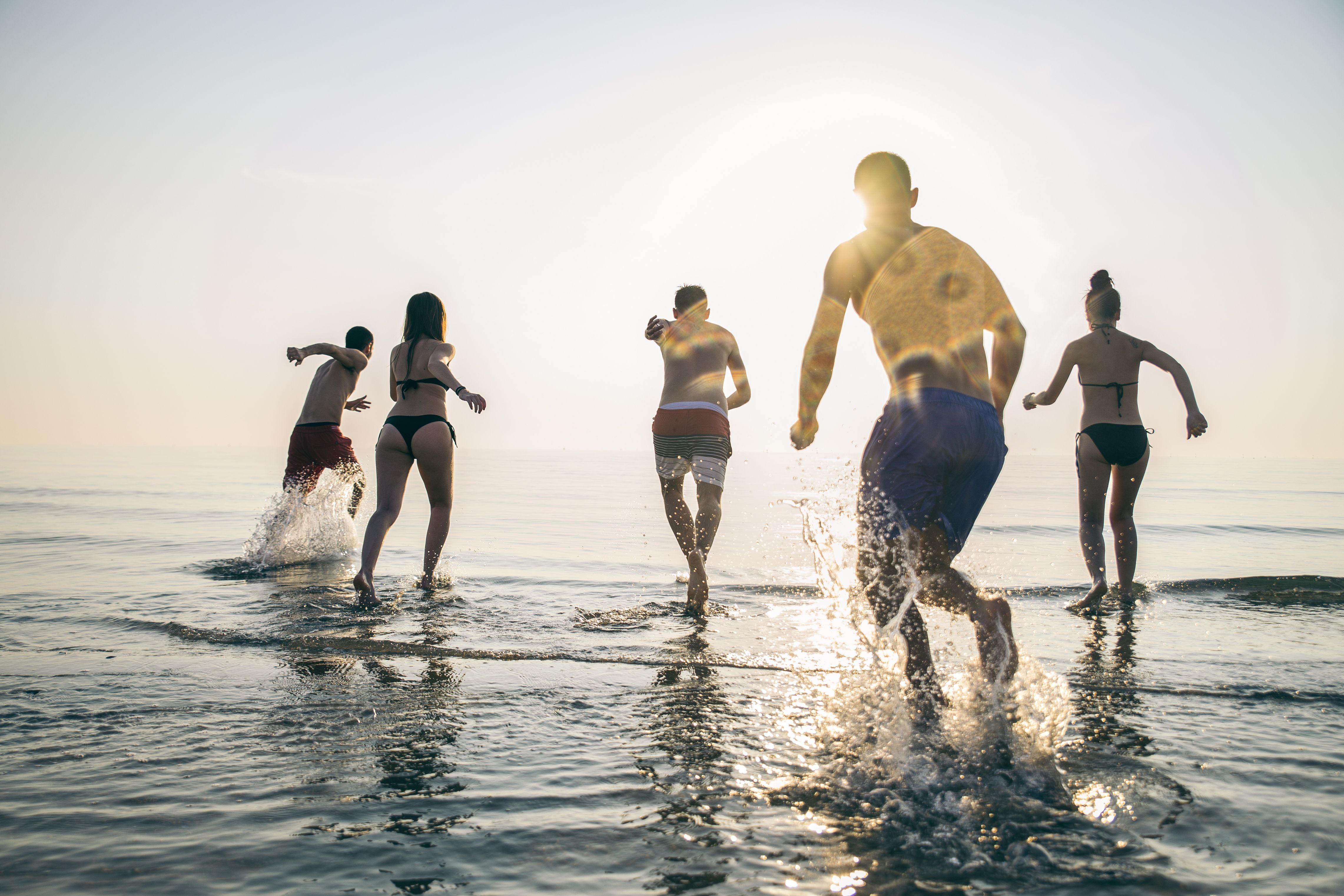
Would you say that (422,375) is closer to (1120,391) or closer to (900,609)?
(900,609)

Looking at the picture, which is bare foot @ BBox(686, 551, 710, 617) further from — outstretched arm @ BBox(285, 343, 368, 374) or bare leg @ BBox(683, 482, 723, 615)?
outstretched arm @ BBox(285, 343, 368, 374)

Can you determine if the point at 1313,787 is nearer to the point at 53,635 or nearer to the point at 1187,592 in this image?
the point at 1187,592

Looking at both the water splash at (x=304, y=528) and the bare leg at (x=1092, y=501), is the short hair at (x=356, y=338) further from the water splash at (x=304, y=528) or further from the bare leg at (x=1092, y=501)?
the bare leg at (x=1092, y=501)

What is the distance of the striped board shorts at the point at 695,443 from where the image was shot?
5.04m

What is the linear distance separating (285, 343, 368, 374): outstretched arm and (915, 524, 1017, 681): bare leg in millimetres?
4971

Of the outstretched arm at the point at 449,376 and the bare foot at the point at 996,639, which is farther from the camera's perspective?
the outstretched arm at the point at 449,376

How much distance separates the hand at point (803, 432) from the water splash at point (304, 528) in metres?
5.57

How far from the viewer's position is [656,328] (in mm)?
5238

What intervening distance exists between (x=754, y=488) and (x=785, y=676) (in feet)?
73.1

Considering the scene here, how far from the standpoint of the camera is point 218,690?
3.01m

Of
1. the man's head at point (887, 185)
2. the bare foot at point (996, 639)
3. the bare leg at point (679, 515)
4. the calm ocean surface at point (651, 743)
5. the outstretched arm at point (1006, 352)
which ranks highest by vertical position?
the man's head at point (887, 185)

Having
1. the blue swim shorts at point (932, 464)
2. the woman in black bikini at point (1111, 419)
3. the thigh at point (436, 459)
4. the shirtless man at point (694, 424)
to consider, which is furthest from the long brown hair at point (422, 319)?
the woman in black bikini at point (1111, 419)

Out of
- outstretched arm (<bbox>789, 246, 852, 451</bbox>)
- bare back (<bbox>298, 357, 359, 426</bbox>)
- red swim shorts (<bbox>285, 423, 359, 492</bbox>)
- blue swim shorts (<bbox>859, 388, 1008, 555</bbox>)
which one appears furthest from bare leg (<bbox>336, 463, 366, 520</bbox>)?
blue swim shorts (<bbox>859, 388, 1008, 555</bbox>)

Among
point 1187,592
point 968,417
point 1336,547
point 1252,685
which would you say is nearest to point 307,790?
point 968,417
